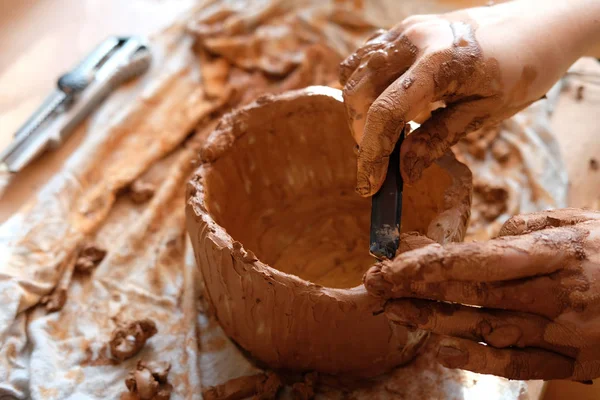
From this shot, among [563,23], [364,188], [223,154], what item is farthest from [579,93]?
[223,154]

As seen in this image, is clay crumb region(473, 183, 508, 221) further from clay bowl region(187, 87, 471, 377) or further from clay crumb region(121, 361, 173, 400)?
clay crumb region(121, 361, 173, 400)

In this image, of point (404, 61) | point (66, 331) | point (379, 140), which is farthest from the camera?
point (66, 331)

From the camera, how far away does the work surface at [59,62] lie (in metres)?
2.05

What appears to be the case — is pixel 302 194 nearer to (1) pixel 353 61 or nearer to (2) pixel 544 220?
(1) pixel 353 61

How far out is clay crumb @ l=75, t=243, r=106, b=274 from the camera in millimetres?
1770

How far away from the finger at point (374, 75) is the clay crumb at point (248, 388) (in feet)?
2.03

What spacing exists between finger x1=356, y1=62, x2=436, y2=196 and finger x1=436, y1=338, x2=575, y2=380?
415mm

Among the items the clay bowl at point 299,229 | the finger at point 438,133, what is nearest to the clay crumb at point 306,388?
the clay bowl at point 299,229

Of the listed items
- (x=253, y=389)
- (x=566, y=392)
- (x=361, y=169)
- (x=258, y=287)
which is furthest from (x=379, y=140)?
(x=566, y=392)

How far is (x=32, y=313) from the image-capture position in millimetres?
1658

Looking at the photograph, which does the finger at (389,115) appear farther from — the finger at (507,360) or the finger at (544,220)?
the finger at (507,360)

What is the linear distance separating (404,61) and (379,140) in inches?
9.9

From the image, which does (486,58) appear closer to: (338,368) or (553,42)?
(553,42)

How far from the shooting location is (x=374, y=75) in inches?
55.4
